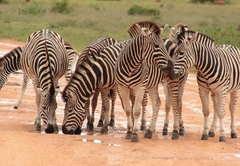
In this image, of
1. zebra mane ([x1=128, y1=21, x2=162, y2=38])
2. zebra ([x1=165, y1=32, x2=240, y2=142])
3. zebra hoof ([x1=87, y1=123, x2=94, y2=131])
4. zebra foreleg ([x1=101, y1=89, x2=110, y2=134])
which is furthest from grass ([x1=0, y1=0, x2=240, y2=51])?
zebra mane ([x1=128, y1=21, x2=162, y2=38])

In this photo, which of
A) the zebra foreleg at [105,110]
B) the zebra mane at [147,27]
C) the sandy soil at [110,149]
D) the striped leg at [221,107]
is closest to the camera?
the sandy soil at [110,149]

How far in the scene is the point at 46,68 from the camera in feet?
33.5

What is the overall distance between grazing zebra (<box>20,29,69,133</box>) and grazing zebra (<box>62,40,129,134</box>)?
292 millimetres

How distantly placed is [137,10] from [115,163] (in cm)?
3279

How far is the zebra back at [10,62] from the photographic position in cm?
1365

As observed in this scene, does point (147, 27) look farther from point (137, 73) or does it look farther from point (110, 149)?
point (110, 149)

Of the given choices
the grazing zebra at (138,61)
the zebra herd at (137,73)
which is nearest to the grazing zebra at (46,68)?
the zebra herd at (137,73)

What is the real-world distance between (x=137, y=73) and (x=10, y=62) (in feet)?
17.5

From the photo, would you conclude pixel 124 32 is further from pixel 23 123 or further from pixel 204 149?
pixel 204 149

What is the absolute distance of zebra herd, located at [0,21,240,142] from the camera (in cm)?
921

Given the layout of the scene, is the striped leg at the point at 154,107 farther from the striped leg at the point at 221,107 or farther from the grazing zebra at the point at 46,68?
the grazing zebra at the point at 46,68

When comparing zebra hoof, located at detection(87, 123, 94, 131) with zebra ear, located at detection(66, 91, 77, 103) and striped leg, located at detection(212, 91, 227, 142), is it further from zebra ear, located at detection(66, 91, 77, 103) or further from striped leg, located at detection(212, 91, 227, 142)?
striped leg, located at detection(212, 91, 227, 142)

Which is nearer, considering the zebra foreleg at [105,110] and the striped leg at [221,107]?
the striped leg at [221,107]

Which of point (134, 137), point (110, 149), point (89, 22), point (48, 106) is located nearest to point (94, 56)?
point (48, 106)
